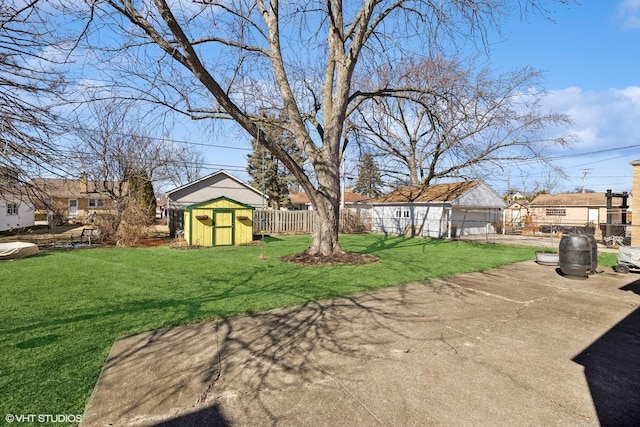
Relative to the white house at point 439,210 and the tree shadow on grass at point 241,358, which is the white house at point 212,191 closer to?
the white house at point 439,210

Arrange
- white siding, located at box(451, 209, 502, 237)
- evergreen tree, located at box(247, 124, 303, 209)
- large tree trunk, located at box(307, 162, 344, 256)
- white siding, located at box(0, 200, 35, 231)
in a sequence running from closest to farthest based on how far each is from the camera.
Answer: large tree trunk, located at box(307, 162, 344, 256), white siding, located at box(0, 200, 35, 231), white siding, located at box(451, 209, 502, 237), evergreen tree, located at box(247, 124, 303, 209)

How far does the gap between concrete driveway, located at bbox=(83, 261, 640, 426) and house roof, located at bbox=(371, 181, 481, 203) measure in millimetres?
16202

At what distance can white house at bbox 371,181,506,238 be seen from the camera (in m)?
20.5

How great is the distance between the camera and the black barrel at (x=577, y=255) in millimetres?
7695

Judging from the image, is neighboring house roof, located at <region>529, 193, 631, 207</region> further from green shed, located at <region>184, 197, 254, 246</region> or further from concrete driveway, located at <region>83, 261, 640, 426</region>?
concrete driveway, located at <region>83, 261, 640, 426</region>

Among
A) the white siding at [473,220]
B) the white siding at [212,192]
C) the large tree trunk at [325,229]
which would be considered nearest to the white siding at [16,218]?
the white siding at [212,192]

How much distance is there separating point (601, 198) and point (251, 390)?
40.5m

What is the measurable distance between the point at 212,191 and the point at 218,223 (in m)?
14.5

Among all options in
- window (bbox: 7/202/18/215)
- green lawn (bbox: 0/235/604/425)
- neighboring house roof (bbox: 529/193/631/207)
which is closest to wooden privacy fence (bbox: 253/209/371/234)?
green lawn (bbox: 0/235/604/425)

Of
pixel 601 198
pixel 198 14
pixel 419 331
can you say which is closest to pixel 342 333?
pixel 419 331

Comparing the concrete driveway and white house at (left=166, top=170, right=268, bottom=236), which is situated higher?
white house at (left=166, top=170, right=268, bottom=236)

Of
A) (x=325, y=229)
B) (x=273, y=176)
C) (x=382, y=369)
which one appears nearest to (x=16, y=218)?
(x=273, y=176)

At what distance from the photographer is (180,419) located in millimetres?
2355

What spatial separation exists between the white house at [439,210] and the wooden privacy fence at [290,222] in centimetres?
253
